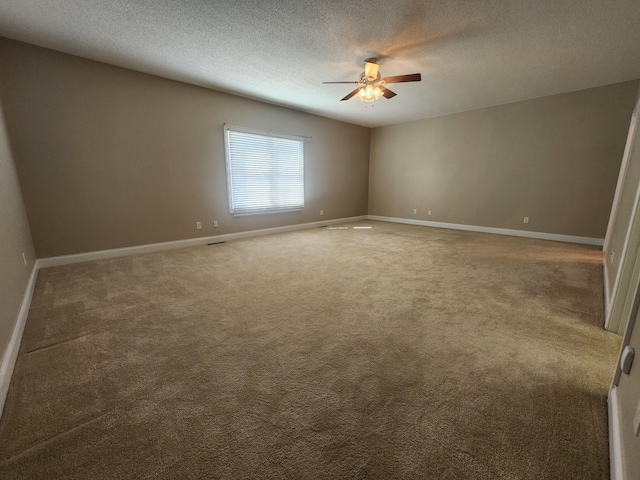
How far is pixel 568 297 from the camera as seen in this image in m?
2.48

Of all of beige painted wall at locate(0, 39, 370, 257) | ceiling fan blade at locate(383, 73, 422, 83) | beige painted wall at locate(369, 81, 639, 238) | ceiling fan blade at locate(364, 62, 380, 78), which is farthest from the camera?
beige painted wall at locate(369, 81, 639, 238)

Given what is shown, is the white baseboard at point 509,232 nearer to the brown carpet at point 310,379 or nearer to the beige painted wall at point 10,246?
the brown carpet at point 310,379

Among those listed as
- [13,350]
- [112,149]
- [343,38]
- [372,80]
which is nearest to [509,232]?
[372,80]

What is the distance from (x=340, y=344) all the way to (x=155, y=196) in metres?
3.88

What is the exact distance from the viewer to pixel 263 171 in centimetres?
532

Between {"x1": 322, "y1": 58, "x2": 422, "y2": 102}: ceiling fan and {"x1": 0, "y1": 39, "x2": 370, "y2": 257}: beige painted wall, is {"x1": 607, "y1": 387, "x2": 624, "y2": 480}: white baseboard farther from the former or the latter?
{"x1": 0, "y1": 39, "x2": 370, "y2": 257}: beige painted wall

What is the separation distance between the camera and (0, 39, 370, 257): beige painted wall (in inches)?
123

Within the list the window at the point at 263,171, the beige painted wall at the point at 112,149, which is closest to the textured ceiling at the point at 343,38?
the beige painted wall at the point at 112,149

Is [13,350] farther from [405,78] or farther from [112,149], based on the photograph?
[405,78]

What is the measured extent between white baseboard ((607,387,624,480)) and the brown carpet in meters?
0.04

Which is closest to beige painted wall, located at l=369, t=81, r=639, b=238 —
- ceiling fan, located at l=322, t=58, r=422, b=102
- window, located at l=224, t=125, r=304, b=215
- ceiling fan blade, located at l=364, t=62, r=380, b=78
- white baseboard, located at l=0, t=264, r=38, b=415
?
window, located at l=224, t=125, r=304, b=215

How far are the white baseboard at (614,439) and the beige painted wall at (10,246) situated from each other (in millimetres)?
2860

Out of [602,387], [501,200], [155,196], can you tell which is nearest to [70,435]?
[602,387]

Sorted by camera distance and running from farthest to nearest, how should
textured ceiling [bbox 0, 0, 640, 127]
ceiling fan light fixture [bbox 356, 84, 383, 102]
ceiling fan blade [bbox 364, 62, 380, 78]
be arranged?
ceiling fan light fixture [bbox 356, 84, 383, 102]
ceiling fan blade [bbox 364, 62, 380, 78]
textured ceiling [bbox 0, 0, 640, 127]
